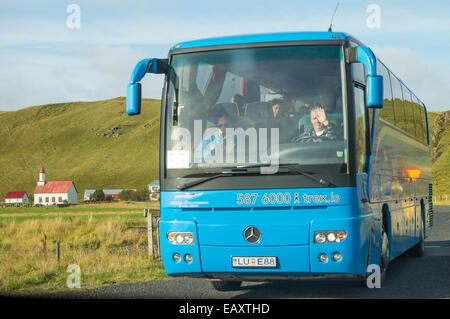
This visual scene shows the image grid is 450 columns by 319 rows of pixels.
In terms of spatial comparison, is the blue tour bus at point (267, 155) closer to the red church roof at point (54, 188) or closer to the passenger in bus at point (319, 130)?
the passenger in bus at point (319, 130)

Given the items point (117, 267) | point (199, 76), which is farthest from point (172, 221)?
point (117, 267)

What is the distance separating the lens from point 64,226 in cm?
3403

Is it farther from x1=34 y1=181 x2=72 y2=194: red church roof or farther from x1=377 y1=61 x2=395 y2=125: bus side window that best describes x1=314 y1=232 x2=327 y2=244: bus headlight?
x1=34 y1=181 x2=72 y2=194: red church roof

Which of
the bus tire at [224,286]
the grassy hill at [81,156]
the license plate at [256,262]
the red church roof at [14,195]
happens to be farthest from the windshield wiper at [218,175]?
the grassy hill at [81,156]

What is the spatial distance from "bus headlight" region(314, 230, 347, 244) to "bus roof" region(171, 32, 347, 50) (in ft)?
8.06

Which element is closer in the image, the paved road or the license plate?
the license plate

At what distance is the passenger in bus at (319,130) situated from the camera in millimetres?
8102

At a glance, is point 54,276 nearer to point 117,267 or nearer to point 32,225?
point 117,267

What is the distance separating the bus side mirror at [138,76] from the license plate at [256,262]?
Result: 2267 millimetres

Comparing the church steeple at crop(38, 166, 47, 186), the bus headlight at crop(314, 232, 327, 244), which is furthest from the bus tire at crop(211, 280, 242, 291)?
the church steeple at crop(38, 166, 47, 186)

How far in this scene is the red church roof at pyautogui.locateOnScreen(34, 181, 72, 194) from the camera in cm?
17150
